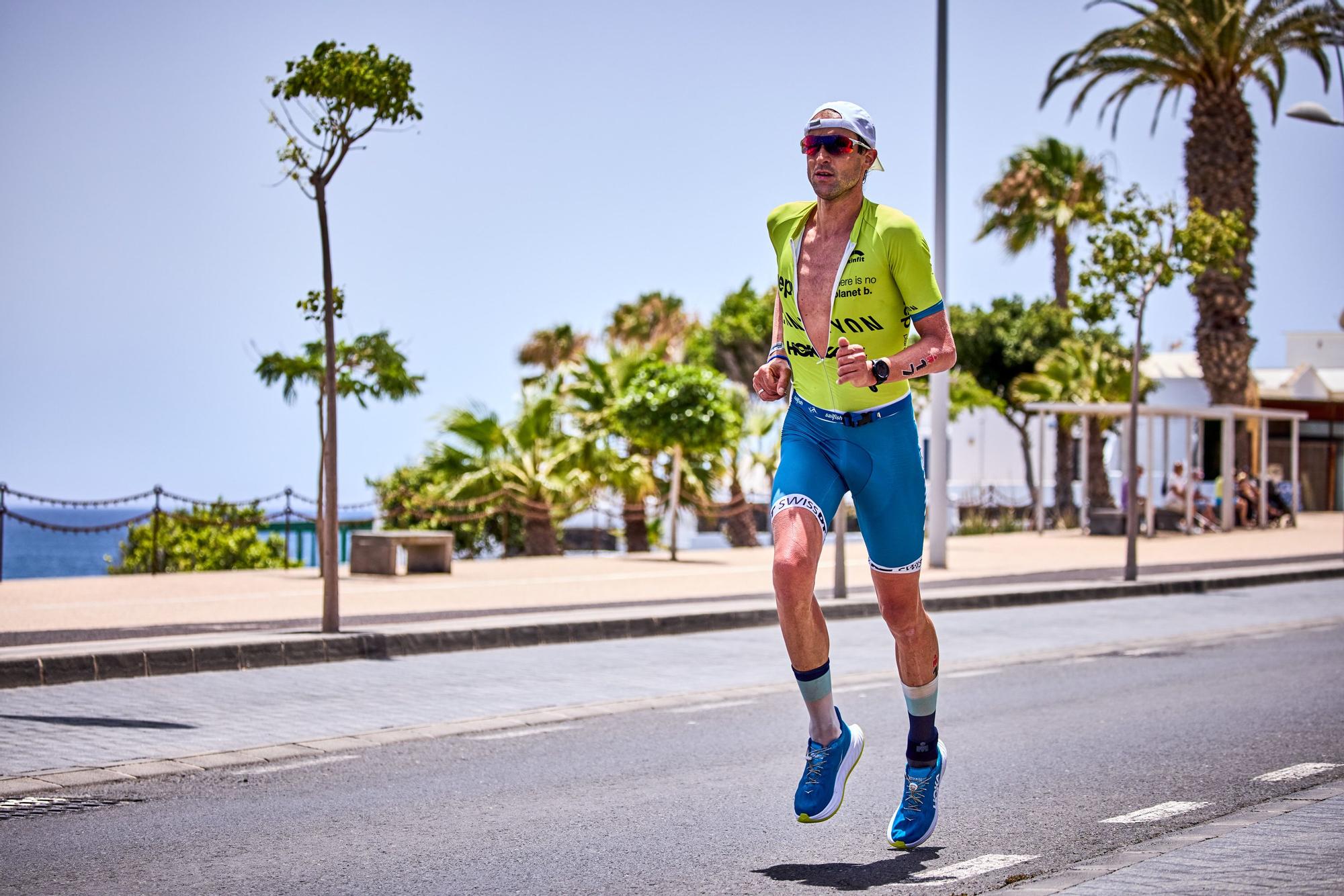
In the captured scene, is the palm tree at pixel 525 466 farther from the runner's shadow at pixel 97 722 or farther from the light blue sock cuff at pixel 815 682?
the light blue sock cuff at pixel 815 682

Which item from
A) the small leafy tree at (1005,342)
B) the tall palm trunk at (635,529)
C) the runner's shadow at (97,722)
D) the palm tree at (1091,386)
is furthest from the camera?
the small leafy tree at (1005,342)

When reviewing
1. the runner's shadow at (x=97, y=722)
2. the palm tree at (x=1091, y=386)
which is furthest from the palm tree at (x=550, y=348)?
the runner's shadow at (x=97, y=722)

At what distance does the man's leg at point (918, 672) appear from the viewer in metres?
4.83

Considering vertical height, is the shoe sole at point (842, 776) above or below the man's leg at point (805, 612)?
below

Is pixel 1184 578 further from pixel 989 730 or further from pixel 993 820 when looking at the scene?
pixel 993 820

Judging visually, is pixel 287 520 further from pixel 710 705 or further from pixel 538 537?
pixel 710 705

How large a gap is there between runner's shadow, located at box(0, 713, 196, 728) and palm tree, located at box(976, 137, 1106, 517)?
1465 inches

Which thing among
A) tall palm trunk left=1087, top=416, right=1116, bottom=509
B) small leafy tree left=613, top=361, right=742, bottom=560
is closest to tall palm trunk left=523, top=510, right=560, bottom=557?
small leafy tree left=613, top=361, right=742, bottom=560

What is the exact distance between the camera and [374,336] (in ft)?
56.2

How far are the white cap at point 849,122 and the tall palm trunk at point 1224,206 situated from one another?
31.4 m

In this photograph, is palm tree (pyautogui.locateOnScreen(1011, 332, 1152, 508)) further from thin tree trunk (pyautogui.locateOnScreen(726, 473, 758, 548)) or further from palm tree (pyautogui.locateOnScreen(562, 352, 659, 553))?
palm tree (pyautogui.locateOnScreen(562, 352, 659, 553))

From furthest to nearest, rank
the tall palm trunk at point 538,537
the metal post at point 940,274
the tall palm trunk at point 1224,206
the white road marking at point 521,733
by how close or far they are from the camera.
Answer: the tall palm trunk at point 1224,206
the tall palm trunk at point 538,537
the metal post at point 940,274
the white road marking at point 521,733

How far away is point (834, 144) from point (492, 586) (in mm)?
14374

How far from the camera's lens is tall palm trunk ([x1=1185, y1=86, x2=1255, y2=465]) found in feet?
114
